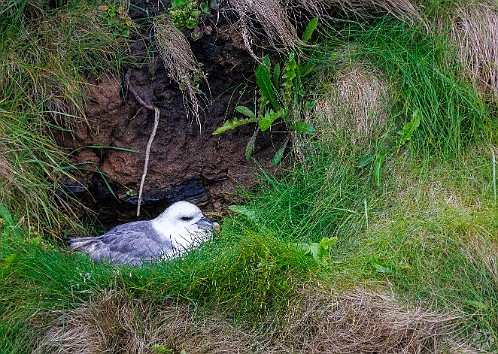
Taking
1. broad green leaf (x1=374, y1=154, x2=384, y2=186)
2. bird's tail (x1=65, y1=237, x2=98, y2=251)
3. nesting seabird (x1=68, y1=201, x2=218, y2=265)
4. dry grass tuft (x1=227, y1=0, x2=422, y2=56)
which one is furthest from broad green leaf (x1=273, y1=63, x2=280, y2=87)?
bird's tail (x1=65, y1=237, x2=98, y2=251)

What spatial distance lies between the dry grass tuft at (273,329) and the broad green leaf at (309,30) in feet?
5.37

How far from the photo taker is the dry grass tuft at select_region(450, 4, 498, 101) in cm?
442

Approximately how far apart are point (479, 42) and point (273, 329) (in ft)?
6.75

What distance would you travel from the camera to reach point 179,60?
178 inches

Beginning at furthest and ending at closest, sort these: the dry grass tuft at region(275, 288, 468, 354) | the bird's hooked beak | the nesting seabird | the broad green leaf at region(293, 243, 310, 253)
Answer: the bird's hooked beak → the nesting seabird → the broad green leaf at region(293, 243, 310, 253) → the dry grass tuft at region(275, 288, 468, 354)

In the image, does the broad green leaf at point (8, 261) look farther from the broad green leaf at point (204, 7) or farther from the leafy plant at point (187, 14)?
the broad green leaf at point (204, 7)

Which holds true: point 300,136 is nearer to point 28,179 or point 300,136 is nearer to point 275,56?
point 275,56

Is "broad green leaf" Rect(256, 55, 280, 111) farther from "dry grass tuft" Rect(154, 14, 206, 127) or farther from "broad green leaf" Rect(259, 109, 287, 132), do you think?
"dry grass tuft" Rect(154, 14, 206, 127)

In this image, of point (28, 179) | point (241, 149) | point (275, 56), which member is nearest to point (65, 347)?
point (28, 179)

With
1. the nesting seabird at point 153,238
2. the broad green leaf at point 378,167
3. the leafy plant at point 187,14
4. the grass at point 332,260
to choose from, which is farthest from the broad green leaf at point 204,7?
the broad green leaf at point 378,167

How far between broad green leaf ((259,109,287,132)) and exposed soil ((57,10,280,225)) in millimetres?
195

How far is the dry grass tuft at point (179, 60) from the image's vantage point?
14.8ft

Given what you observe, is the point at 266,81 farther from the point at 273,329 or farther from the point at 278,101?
the point at 273,329

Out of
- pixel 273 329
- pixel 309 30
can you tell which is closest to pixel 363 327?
pixel 273 329
